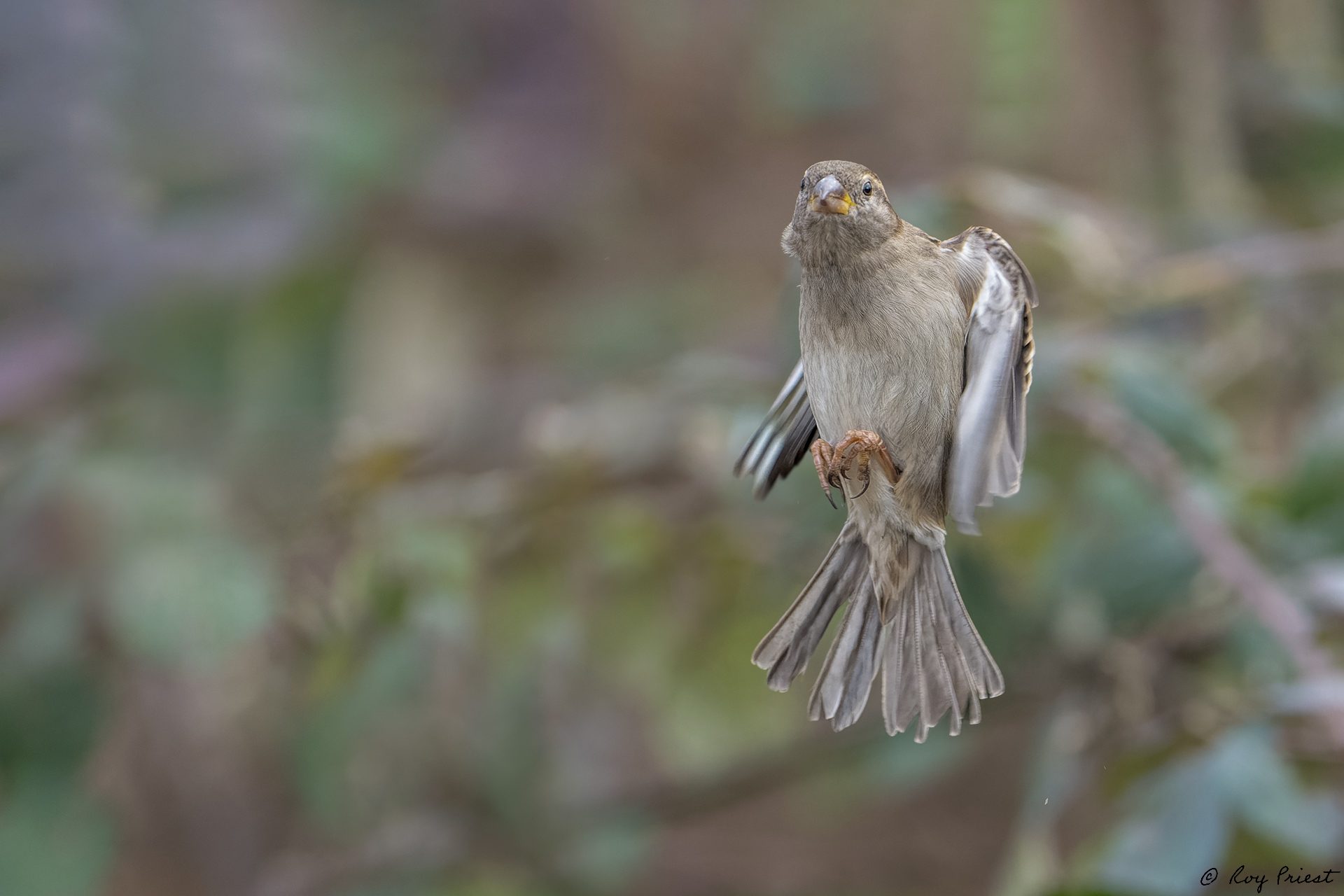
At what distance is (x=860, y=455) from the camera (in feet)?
3.43

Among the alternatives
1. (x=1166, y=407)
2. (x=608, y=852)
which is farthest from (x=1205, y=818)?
(x=608, y=852)

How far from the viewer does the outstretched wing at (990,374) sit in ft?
2.60

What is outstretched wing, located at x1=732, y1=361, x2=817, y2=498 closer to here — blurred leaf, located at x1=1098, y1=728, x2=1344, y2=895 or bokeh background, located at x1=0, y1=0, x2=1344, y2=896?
bokeh background, located at x1=0, y1=0, x2=1344, y2=896

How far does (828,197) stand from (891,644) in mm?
375

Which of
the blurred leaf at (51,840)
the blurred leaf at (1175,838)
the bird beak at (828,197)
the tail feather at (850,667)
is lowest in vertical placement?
the blurred leaf at (1175,838)

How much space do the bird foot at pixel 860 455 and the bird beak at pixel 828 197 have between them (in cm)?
18

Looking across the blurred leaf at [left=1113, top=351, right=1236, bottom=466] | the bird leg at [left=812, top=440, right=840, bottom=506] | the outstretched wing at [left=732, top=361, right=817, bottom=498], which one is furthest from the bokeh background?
the bird leg at [left=812, top=440, right=840, bottom=506]

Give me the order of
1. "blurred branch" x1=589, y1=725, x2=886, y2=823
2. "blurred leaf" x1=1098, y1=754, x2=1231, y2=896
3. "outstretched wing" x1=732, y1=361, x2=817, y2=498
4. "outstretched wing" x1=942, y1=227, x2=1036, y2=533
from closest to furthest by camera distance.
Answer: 1. "outstretched wing" x1=942, y1=227, x2=1036, y2=533
2. "outstretched wing" x1=732, y1=361, x2=817, y2=498
3. "blurred leaf" x1=1098, y1=754, x2=1231, y2=896
4. "blurred branch" x1=589, y1=725, x2=886, y2=823

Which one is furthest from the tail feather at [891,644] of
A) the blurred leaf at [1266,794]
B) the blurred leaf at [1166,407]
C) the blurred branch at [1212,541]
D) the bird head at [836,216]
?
the blurred leaf at [1166,407]

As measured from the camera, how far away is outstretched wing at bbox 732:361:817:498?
112 centimetres

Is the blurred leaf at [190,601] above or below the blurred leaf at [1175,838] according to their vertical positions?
above

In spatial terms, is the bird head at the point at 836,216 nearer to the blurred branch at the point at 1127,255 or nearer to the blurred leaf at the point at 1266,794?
the blurred branch at the point at 1127,255

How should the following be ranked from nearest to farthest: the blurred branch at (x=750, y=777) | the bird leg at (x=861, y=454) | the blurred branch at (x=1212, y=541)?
1. the bird leg at (x=861, y=454)
2. the blurred branch at (x=1212, y=541)
3. the blurred branch at (x=750, y=777)

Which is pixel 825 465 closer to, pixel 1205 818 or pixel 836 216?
pixel 836 216
